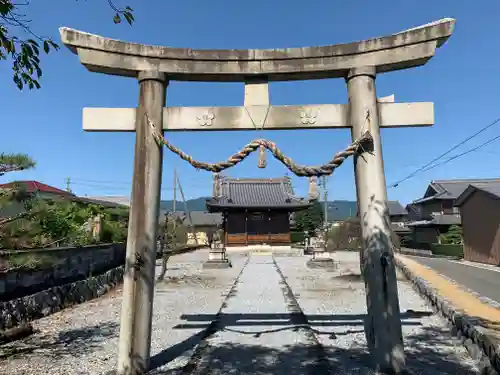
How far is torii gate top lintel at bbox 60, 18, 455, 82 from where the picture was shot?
4.73 meters

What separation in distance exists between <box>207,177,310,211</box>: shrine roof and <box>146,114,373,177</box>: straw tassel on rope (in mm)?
30364

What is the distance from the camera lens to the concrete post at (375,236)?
439 cm

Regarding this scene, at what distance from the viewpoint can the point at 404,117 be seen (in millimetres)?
4859

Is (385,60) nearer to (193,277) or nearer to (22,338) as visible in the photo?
(22,338)

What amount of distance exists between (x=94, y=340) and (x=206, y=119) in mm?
4228

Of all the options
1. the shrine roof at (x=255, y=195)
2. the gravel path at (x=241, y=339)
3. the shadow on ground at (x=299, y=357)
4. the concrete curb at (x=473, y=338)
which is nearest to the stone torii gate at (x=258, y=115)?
the shadow on ground at (x=299, y=357)

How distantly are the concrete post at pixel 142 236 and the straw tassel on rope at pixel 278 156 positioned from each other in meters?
0.20

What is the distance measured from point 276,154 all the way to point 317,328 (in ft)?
12.1

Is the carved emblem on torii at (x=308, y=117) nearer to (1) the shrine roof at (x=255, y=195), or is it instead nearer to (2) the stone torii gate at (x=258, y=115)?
(2) the stone torii gate at (x=258, y=115)

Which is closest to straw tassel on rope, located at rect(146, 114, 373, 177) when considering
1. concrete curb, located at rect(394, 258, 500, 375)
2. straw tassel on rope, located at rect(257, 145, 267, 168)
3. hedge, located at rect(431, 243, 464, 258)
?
straw tassel on rope, located at rect(257, 145, 267, 168)

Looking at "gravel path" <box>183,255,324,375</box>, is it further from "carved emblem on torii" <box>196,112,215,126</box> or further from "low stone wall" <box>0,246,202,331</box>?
"low stone wall" <box>0,246,202,331</box>

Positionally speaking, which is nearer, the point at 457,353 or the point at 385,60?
the point at 385,60

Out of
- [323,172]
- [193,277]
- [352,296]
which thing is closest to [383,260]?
[323,172]

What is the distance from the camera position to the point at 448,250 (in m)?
28.8
